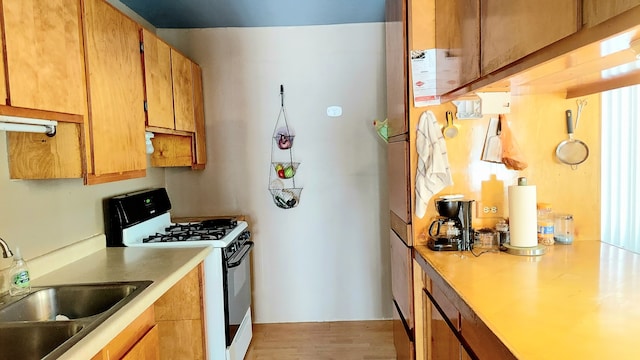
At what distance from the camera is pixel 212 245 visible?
94.7 inches

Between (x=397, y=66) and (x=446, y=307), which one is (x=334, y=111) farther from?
(x=446, y=307)

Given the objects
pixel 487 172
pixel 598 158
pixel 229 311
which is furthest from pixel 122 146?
pixel 598 158

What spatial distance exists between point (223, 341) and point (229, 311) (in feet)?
0.56

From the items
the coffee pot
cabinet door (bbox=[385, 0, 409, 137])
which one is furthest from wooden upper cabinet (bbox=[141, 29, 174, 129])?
the coffee pot

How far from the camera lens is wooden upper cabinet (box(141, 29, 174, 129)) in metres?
2.34

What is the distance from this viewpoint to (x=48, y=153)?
1737 mm

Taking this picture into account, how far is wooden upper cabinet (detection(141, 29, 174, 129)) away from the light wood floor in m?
1.71

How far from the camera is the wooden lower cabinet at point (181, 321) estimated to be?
2242 mm

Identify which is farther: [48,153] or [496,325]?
[48,153]

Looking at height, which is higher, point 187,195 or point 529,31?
point 529,31

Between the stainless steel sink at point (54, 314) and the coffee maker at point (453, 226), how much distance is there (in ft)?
4.28

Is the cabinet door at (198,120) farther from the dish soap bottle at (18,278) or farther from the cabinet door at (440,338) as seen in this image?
the cabinet door at (440,338)

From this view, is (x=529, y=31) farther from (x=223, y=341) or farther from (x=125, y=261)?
(x=223, y=341)

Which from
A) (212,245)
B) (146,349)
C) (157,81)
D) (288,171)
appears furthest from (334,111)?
(146,349)
